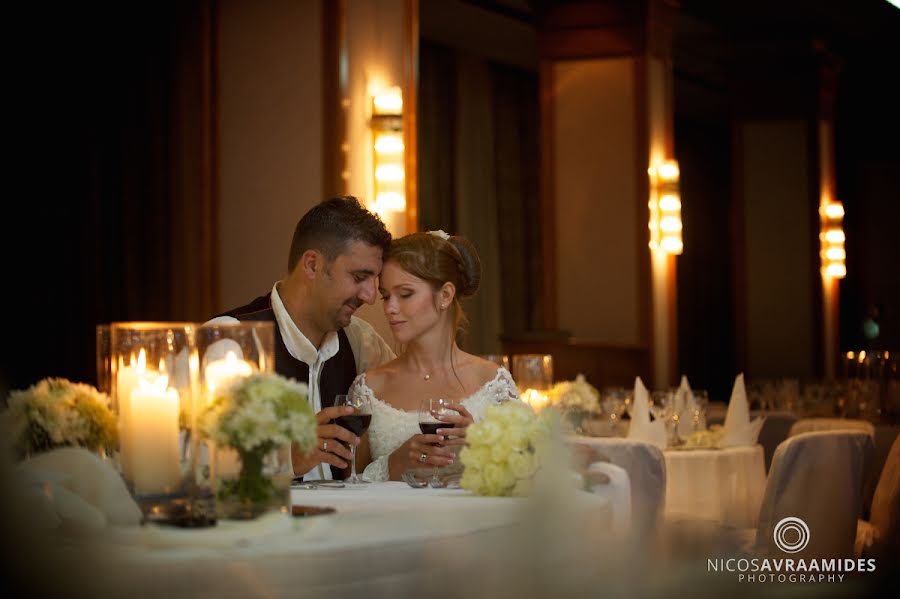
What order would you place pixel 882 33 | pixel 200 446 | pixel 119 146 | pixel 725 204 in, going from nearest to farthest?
pixel 200 446 < pixel 119 146 < pixel 882 33 < pixel 725 204

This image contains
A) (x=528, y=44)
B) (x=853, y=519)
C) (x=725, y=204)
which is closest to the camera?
(x=853, y=519)

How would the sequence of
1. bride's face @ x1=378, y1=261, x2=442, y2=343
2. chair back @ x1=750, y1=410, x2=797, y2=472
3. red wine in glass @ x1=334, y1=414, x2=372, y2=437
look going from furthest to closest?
chair back @ x1=750, y1=410, x2=797, y2=472 < bride's face @ x1=378, y1=261, x2=442, y2=343 < red wine in glass @ x1=334, y1=414, x2=372, y2=437

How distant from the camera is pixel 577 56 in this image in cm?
1003

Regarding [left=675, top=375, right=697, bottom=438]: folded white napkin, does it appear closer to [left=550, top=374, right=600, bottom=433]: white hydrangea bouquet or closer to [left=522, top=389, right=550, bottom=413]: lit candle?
[left=550, top=374, right=600, bottom=433]: white hydrangea bouquet

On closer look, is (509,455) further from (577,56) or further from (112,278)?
(577,56)

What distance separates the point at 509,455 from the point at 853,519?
7.87ft

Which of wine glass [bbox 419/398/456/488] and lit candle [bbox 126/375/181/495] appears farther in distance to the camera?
wine glass [bbox 419/398/456/488]

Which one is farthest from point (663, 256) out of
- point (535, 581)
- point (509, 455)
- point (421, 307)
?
point (535, 581)

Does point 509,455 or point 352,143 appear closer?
point 509,455

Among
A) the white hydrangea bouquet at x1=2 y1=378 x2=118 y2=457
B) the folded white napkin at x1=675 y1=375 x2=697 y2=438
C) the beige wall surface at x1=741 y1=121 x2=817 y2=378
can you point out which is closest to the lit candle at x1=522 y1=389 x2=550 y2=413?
the folded white napkin at x1=675 y1=375 x2=697 y2=438

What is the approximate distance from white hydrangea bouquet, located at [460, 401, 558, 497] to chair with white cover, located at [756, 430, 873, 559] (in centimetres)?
184

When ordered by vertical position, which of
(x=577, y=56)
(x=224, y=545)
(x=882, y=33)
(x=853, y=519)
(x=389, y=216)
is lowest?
(x=853, y=519)

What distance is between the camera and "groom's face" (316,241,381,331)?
336 centimetres

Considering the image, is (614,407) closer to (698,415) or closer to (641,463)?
(698,415)
